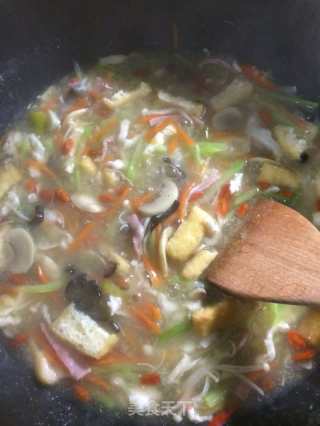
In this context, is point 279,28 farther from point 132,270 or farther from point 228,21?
point 132,270

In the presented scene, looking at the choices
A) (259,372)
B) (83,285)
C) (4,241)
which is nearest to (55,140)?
(4,241)

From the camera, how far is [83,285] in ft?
10.3

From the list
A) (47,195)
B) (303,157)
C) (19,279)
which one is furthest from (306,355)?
(47,195)

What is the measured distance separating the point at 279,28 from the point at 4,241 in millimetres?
2270

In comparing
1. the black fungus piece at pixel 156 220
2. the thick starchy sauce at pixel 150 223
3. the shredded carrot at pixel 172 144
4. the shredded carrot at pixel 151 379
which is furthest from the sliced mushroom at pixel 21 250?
the shredded carrot at pixel 172 144

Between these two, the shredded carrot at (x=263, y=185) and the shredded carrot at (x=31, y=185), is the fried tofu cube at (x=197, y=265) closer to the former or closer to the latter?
the shredded carrot at (x=263, y=185)

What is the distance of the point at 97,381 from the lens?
3.06m

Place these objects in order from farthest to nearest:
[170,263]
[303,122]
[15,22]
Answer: [303,122] → [15,22] → [170,263]

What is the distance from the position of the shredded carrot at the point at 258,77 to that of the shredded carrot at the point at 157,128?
0.73m

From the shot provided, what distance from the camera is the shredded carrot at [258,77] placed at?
3.91 meters

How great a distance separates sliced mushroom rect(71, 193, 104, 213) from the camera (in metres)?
3.40

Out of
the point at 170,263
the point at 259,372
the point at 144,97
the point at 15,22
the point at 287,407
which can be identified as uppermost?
the point at 15,22

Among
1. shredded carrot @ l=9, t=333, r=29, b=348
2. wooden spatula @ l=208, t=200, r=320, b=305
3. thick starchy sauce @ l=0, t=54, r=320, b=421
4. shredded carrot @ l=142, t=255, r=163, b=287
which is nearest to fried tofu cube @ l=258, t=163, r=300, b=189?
thick starchy sauce @ l=0, t=54, r=320, b=421

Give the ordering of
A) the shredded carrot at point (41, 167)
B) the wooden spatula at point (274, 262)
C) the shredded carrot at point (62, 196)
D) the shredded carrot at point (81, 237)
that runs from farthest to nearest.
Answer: the shredded carrot at point (41, 167)
the shredded carrot at point (62, 196)
the shredded carrot at point (81, 237)
the wooden spatula at point (274, 262)
